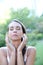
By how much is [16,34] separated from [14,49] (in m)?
0.13

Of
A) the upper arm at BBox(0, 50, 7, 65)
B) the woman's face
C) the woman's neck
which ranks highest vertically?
the woman's face

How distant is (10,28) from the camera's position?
1.24m

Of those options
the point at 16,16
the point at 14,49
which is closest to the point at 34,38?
the point at 16,16

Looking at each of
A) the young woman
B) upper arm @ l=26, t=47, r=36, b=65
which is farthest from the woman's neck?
upper arm @ l=26, t=47, r=36, b=65

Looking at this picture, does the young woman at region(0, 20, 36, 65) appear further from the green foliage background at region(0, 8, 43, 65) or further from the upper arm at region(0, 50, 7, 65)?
the green foliage background at region(0, 8, 43, 65)

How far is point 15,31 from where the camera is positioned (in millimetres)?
1224

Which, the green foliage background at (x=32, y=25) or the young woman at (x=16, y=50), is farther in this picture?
the green foliage background at (x=32, y=25)

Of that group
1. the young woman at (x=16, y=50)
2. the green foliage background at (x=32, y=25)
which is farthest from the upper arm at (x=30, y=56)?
the green foliage background at (x=32, y=25)

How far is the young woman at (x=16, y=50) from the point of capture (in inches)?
48.4

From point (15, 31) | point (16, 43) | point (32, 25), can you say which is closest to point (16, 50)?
point (16, 43)

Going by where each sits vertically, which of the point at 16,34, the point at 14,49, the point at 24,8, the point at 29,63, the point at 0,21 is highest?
the point at 24,8

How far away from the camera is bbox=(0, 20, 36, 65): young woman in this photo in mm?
1230

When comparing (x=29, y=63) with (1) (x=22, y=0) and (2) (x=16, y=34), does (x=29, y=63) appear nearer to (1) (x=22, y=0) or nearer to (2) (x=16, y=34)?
(2) (x=16, y=34)

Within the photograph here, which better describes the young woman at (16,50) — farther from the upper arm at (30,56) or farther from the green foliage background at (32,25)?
the green foliage background at (32,25)
